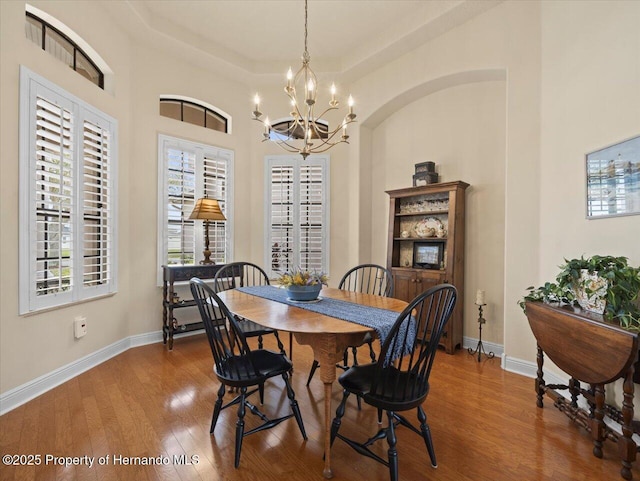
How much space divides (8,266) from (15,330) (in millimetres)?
499

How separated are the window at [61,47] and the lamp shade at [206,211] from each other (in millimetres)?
1603

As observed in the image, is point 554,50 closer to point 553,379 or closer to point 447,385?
point 553,379

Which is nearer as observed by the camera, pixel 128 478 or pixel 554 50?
pixel 128 478

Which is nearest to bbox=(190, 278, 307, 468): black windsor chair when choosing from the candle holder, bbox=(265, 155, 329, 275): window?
the candle holder

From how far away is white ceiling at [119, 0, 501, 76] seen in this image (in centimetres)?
349

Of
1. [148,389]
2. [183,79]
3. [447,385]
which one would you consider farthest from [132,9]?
[447,385]

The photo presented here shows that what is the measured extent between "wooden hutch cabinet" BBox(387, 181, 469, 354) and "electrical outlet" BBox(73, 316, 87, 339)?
10.9 ft

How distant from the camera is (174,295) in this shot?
12.8ft

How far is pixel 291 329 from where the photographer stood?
1756 millimetres

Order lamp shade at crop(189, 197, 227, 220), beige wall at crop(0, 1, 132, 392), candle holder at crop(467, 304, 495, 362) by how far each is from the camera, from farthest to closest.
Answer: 1. lamp shade at crop(189, 197, 227, 220)
2. candle holder at crop(467, 304, 495, 362)
3. beige wall at crop(0, 1, 132, 392)

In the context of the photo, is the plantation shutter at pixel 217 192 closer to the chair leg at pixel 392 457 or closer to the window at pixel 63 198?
the window at pixel 63 198

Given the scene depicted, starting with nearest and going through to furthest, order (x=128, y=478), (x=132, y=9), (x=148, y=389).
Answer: (x=128, y=478) → (x=148, y=389) → (x=132, y=9)

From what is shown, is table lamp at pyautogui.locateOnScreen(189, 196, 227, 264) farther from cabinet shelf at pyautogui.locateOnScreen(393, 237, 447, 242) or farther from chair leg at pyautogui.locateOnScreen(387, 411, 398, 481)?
chair leg at pyautogui.locateOnScreen(387, 411, 398, 481)

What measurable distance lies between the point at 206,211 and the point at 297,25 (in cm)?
247
